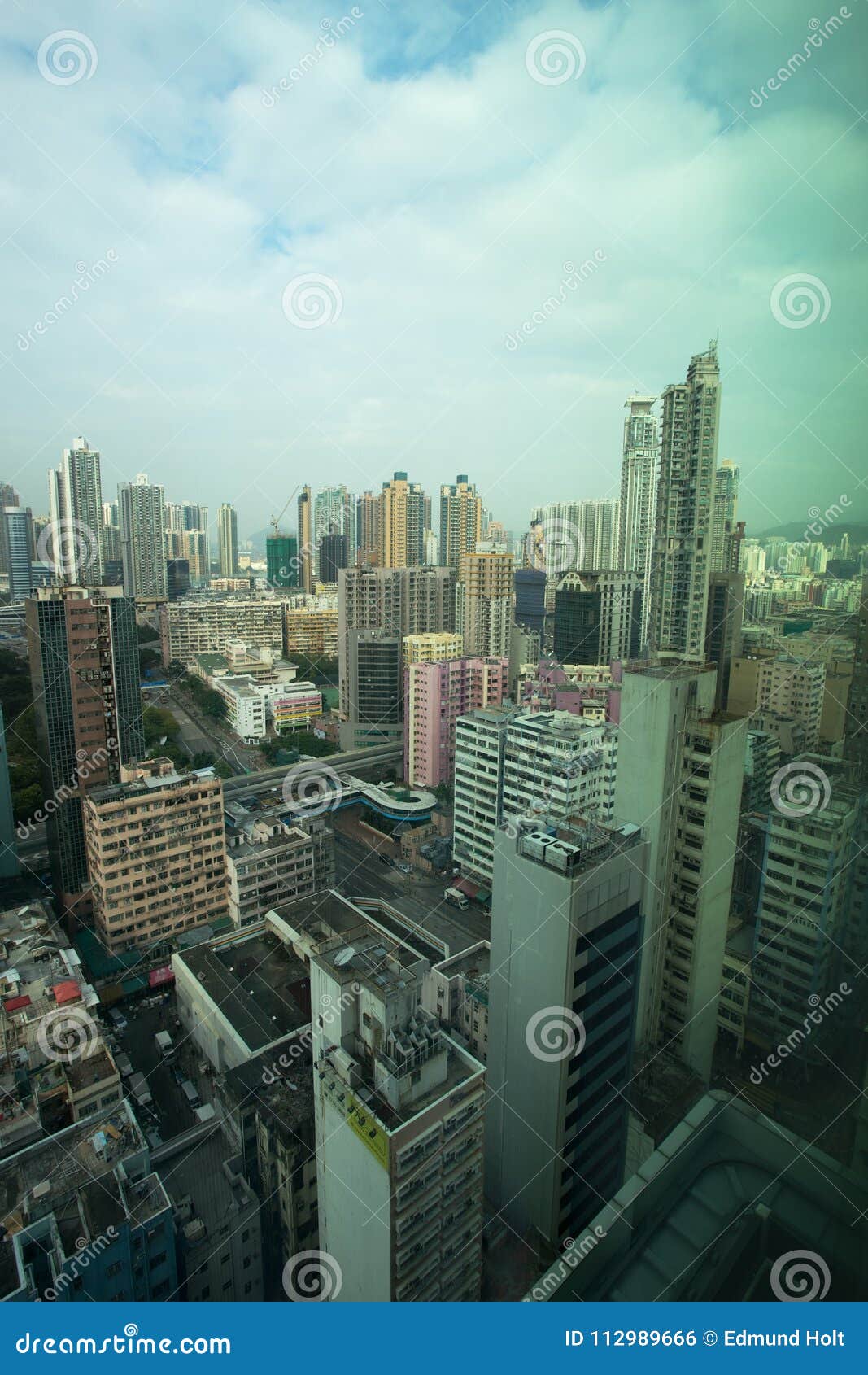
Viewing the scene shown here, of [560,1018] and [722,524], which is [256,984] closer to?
[560,1018]

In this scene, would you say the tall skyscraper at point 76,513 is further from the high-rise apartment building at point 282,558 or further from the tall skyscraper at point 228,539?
the tall skyscraper at point 228,539

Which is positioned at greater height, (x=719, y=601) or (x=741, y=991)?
(x=719, y=601)

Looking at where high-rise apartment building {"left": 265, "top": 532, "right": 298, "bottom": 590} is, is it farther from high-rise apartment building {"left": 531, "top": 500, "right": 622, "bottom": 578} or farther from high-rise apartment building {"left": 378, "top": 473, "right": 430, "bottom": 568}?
high-rise apartment building {"left": 531, "top": 500, "right": 622, "bottom": 578}

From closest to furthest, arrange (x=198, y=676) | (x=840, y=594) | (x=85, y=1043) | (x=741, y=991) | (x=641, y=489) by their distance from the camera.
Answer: (x=840, y=594) < (x=85, y=1043) < (x=741, y=991) < (x=641, y=489) < (x=198, y=676)

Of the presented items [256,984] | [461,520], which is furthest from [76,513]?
[461,520]

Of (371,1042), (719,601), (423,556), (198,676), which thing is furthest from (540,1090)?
(423,556)

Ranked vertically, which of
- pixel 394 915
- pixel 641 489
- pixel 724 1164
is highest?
pixel 641 489

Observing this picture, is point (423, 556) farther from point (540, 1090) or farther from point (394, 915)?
point (540, 1090)
